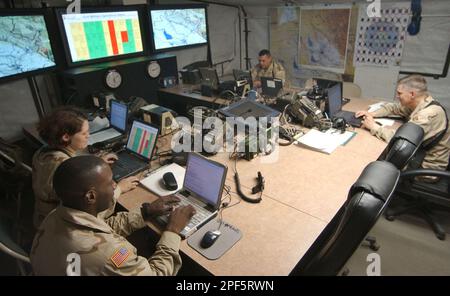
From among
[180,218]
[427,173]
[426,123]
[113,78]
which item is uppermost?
[113,78]

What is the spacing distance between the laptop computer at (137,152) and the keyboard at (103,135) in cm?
33

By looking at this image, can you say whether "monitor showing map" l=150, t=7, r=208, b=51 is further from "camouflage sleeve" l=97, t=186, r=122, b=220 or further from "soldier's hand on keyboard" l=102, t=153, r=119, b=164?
"camouflage sleeve" l=97, t=186, r=122, b=220

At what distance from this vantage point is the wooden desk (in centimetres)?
123

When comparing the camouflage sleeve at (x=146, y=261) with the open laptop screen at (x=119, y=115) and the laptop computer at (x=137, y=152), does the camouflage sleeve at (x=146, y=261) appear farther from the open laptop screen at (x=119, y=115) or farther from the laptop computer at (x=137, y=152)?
the open laptop screen at (x=119, y=115)

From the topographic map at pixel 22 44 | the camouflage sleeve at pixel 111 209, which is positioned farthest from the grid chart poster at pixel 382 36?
the topographic map at pixel 22 44

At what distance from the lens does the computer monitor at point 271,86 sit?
10.3 ft

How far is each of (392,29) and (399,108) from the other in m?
1.61

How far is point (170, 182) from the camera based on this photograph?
172 cm

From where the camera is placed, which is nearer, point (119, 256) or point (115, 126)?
point (119, 256)

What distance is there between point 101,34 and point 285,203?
119 inches

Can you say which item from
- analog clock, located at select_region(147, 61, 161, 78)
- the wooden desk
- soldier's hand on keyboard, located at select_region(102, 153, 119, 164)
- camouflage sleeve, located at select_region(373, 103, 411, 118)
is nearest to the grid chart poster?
camouflage sleeve, located at select_region(373, 103, 411, 118)

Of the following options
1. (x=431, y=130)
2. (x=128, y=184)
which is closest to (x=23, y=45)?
(x=128, y=184)

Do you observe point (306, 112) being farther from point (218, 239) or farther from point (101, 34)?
point (101, 34)
